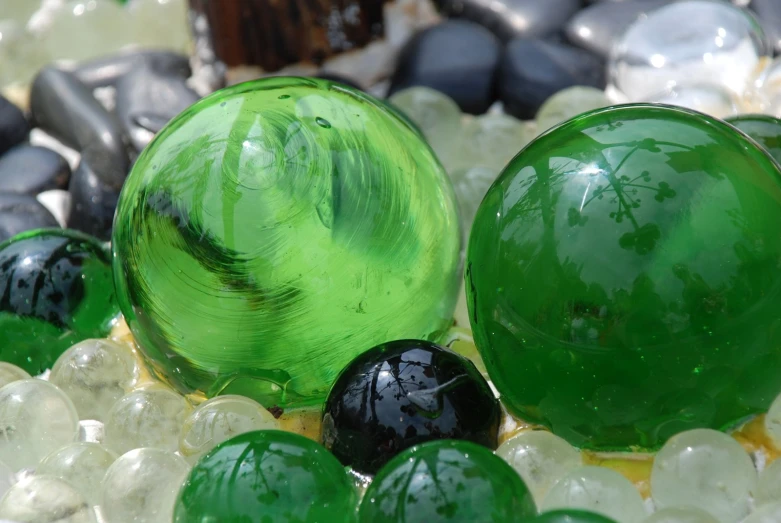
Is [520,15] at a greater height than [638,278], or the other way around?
[638,278]

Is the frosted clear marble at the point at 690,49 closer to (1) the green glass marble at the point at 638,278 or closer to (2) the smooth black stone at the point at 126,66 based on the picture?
(1) the green glass marble at the point at 638,278

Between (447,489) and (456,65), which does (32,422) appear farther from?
(456,65)

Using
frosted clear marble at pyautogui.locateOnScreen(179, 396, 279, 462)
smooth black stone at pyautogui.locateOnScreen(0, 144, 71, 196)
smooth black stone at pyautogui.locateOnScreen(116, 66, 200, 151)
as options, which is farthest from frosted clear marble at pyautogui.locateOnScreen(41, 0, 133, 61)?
frosted clear marble at pyautogui.locateOnScreen(179, 396, 279, 462)

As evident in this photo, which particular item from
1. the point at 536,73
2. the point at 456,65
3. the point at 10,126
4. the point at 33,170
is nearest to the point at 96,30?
the point at 10,126

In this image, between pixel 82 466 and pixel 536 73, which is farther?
pixel 536 73

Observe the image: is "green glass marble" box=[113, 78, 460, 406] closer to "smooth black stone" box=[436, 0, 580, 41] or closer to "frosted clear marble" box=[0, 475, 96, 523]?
"frosted clear marble" box=[0, 475, 96, 523]

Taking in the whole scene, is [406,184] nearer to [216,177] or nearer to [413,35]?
[216,177]
